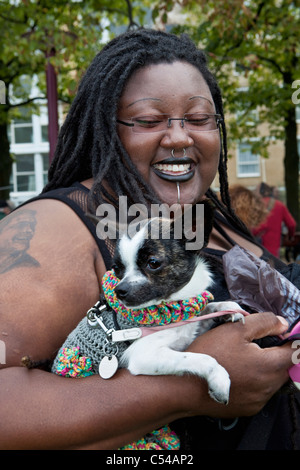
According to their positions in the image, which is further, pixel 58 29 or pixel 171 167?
pixel 58 29

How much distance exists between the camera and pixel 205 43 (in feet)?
42.5

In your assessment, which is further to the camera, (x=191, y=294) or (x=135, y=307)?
(x=191, y=294)

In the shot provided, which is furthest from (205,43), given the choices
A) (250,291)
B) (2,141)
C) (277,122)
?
(250,291)

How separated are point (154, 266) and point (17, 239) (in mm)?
527

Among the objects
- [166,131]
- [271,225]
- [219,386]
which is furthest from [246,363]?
[271,225]

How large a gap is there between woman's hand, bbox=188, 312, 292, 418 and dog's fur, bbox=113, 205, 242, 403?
52 mm

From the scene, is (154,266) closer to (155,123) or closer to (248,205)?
(155,123)

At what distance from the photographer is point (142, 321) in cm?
191

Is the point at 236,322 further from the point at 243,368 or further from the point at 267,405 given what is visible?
the point at 267,405

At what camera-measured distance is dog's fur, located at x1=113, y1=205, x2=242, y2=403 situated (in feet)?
5.71

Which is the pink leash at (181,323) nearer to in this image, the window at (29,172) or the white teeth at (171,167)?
the white teeth at (171,167)

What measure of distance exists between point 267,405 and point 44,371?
88 centimetres

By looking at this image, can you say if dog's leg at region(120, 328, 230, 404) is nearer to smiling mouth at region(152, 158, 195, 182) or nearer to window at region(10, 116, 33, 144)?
smiling mouth at region(152, 158, 195, 182)

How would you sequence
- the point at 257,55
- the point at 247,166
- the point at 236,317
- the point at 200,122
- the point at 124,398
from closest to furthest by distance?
1. the point at 124,398
2. the point at 236,317
3. the point at 200,122
4. the point at 257,55
5. the point at 247,166
